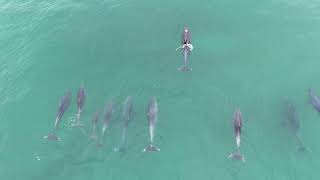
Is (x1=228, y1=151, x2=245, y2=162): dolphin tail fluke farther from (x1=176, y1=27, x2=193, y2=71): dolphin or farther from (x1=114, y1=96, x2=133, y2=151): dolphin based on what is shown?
(x1=176, y1=27, x2=193, y2=71): dolphin

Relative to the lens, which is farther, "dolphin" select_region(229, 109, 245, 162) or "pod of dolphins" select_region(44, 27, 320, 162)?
"pod of dolphins" select_region(44, 27, 320, 162)

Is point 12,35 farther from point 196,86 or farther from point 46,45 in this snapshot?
point 196,86

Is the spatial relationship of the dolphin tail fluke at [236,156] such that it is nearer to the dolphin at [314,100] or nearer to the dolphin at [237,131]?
the dolphin at [237,131]

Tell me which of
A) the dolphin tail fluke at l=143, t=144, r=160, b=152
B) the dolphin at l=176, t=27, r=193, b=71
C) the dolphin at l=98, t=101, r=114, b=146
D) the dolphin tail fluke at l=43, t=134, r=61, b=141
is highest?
the dolphin at l=176, t=27, r=193, b=71

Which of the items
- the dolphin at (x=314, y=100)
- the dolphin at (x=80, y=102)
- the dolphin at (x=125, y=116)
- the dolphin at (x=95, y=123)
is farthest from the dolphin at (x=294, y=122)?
the dolphin at (x=80, y=102)

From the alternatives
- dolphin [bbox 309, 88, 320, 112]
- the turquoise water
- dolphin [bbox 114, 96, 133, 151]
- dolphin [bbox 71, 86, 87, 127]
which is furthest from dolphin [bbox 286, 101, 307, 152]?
Answer: dolphin [bbox 71, 86, 87, 127]

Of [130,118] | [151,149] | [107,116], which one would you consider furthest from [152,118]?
[107,116]

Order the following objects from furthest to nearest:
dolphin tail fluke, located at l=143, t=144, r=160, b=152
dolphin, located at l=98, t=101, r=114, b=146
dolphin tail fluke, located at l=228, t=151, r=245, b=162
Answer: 1. dolphin, located at l=98, t=101, r=114, b=146
2. dolphin tail fluke, located at l=143, t=144, r=160, b=152
3. dolphin tail fluke, located at l=228, t=151, r=245, b=162
